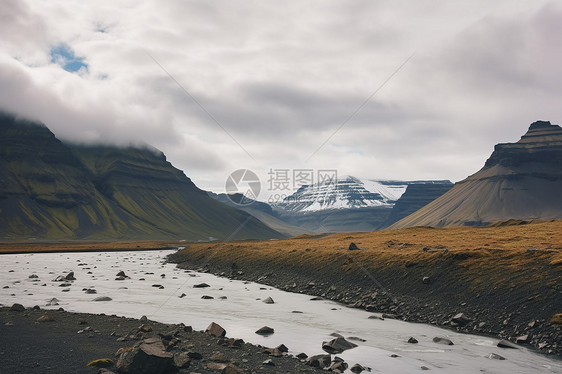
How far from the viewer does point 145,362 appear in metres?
16.2

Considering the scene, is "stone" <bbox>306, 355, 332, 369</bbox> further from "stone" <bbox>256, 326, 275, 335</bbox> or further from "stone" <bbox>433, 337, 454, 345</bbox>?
"stone" <bbox>433, 337, 454, 345</bbox>

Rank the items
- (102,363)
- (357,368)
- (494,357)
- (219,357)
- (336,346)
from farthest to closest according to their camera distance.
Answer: (336,346) → (494,357) → (357,368) → (219,357) → (102,363)

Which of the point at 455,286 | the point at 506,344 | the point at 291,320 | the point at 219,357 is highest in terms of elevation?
the point at 455,286

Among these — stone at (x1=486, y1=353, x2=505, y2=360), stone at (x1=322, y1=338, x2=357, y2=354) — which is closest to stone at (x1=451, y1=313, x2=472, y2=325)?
stone at (x1=486, y1=353, x2=505, y2=360)

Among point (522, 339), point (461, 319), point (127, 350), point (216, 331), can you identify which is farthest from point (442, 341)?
point (127, 350)

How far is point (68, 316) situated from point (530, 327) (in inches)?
1227

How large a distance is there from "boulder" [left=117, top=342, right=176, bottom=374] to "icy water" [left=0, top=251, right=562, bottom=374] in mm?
7911

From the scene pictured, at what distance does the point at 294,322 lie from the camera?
30.2 m

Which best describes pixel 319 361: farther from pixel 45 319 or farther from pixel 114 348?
pixel 45 319

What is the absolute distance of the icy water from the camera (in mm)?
21312

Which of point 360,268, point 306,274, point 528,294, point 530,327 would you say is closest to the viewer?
point 530,327

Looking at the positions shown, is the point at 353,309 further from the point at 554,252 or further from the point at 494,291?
the point at 554,252

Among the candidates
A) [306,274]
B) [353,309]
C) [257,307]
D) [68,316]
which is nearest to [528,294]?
[353,309]

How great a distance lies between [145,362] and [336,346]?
11006mm
